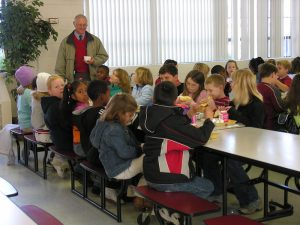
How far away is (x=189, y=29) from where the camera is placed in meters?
9.23

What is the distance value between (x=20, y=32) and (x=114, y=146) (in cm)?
409

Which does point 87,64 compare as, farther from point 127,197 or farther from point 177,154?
point 177,154

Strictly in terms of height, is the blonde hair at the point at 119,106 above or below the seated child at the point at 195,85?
below

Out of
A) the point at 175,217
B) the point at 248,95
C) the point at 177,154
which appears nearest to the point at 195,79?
the point at 248,95

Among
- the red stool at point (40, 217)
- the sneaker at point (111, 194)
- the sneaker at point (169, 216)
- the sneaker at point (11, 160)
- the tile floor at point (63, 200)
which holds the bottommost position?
the tile floor at point (63, 200)

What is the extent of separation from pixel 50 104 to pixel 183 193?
2.23 metres

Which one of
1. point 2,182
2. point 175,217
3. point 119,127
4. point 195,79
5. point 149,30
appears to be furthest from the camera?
point 149,30

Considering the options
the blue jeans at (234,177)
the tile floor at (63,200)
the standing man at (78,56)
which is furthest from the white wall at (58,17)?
the blue jeans at (234,177)

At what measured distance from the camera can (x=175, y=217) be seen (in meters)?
2.86

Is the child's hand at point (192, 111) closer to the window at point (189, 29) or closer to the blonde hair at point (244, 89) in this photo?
the blonde hair at point (244, 89)

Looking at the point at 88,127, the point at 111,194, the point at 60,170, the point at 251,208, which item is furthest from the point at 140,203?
the point at 60,170

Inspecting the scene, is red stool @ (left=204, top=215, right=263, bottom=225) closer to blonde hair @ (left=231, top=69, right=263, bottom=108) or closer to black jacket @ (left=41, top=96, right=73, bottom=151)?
blonde hair @ (left=231, top=69, right=263, bottom=108)

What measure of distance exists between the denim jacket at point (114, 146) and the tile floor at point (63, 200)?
47 cm

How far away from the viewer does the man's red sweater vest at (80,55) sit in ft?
20.9
